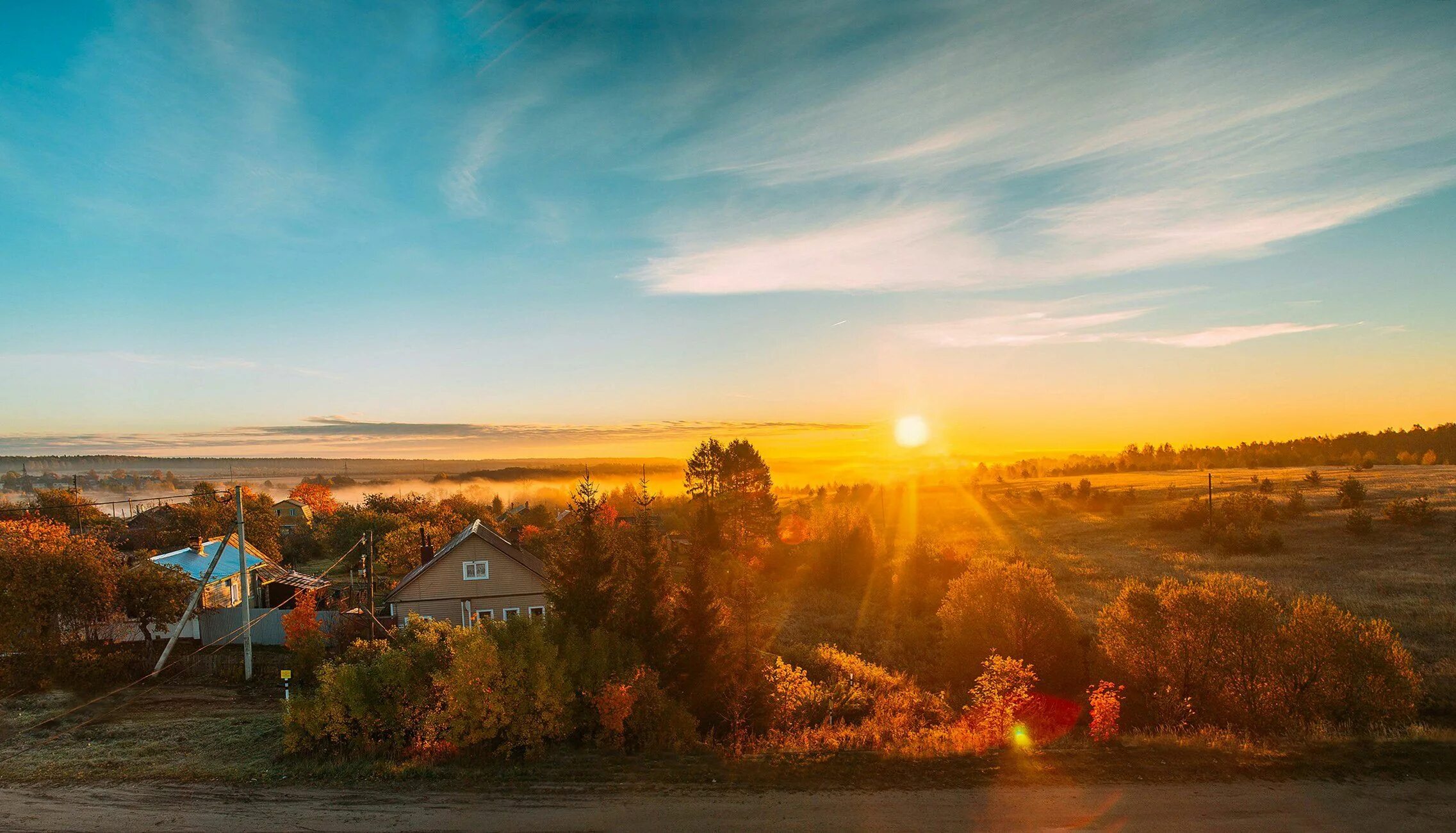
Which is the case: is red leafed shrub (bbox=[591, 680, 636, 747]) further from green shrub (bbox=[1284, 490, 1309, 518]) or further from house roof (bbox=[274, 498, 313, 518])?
house roof (bbox=[274, 498, 313, 518])

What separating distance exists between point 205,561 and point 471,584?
17033mm

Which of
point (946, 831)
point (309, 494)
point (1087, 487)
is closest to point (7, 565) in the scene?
point (946, 831)

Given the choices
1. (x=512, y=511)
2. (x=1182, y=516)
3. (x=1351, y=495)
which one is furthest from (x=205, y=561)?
(x=1351, y=495)

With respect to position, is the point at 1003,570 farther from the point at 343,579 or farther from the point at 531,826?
the point at 343,579

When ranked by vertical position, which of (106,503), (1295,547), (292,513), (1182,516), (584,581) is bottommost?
(1295,547)

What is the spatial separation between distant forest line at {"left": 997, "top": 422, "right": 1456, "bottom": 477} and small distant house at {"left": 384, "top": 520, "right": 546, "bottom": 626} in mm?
115371

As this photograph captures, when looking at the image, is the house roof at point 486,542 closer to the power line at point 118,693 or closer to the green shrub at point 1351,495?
the power line at point 118,693

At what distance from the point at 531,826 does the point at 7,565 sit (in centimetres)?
2465

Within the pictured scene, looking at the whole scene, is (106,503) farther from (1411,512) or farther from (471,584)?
(1411,512)

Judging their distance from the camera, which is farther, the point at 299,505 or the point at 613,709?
the point at 299,505

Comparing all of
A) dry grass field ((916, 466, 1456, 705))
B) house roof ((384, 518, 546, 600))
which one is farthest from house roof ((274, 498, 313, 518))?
dry grass field ((916, 466, 1456, 705))

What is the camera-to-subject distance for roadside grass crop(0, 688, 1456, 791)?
496 inches

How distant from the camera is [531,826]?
1144 centimetres

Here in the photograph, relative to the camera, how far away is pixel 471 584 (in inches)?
1326
